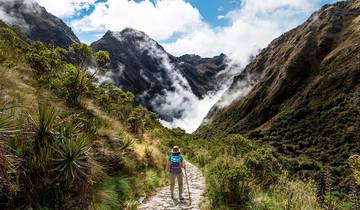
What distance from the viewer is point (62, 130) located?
337 inches

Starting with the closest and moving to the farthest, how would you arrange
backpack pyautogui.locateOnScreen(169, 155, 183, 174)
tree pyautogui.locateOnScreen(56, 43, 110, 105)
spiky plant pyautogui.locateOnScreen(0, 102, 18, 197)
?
spiky plant pyautogui.locateOnScreen(0, 102, 18, 197), backpack pyautogui.locateOnScreen(169, 155, 183, 174), tree pyautogui.locateOnScreen(56, 43, 110, 105)

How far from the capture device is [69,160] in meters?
7.93

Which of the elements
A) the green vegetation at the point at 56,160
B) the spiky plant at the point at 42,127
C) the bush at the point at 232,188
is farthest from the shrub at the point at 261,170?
the spiky plant at the point at 42,127

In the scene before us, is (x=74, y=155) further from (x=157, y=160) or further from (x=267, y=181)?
(x=157, y=160)

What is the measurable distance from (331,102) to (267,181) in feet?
463

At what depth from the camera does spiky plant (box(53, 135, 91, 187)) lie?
7883 millimetres

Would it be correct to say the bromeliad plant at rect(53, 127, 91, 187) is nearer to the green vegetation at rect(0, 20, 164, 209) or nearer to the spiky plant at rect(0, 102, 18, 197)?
the green vegetation at rect(0, 20, 164, 209)

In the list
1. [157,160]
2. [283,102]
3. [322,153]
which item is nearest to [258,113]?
[283,102]

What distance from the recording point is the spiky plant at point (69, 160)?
7883 millimetres

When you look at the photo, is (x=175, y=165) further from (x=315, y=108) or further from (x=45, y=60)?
(x=315, y=108)

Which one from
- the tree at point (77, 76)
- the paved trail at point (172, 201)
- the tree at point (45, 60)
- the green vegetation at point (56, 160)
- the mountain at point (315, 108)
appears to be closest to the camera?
the green vegetation at point (56, 160)

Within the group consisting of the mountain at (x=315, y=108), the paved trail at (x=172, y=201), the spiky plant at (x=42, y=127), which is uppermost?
the mountain at (x=315, y=108)

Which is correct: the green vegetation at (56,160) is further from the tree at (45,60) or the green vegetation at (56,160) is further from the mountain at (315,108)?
the mountain at (315,108)

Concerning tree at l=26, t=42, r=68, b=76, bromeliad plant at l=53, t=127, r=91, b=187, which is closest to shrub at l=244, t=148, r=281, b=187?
bromeliad plant at l=53, t=127, r=91, b=187
